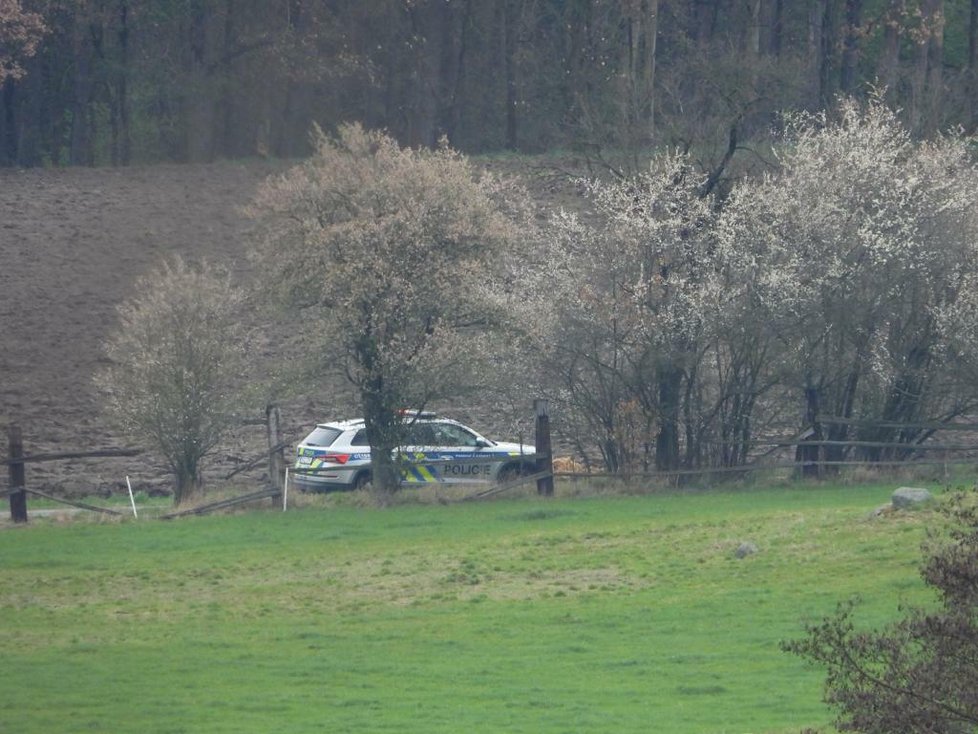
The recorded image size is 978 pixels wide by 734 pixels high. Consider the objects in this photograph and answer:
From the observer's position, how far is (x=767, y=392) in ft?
91.7

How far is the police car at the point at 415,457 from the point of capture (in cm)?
2680

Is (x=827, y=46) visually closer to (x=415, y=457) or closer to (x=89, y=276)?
(x=89, y=276)

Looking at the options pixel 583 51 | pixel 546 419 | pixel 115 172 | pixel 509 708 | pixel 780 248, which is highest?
pixel 583 51

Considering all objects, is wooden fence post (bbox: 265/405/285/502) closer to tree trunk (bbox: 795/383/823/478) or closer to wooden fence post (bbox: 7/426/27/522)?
wooden fence post (bbox: 7/426/27/522)

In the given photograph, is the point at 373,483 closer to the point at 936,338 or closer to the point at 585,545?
the point at 585,545

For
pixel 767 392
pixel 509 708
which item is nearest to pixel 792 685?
pixel 509 708

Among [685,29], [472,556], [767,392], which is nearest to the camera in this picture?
[472,556]

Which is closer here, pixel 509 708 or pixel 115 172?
pixel 509 708

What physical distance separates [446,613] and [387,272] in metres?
9.70

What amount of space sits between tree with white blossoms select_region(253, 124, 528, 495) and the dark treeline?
23.8m

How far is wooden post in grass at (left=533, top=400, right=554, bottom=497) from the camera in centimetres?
2634

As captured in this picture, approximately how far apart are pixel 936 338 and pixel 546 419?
23.7 ft

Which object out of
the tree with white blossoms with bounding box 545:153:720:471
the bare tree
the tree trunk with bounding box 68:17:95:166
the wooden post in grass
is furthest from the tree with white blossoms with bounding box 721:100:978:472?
the tree trunk with bounding box 68:17:95:166

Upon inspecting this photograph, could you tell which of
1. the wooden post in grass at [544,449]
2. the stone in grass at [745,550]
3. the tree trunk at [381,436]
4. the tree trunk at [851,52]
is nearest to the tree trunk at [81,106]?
the tree trunk at [851,52]
